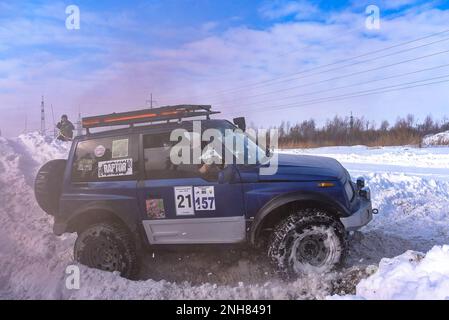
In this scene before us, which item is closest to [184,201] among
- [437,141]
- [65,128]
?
[65,128]

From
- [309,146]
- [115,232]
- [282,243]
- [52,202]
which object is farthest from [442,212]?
[309,146]

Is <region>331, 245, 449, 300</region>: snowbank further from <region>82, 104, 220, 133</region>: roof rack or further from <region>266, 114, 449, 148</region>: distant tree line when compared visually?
<region>266, 114, 449, 148</region>: distant tree line

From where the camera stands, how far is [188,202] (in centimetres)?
505

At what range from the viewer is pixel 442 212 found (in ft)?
26.5

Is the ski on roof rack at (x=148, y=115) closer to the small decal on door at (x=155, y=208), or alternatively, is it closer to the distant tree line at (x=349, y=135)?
the small decal on door at (x=155, y=208)

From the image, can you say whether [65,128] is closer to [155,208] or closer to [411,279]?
[155,208]

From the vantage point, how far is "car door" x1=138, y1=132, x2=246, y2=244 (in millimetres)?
4977

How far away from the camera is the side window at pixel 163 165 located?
5036mm

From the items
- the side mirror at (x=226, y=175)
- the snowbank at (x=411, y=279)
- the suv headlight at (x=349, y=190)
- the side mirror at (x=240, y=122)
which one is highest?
the side mirror at (x=240, y=122)

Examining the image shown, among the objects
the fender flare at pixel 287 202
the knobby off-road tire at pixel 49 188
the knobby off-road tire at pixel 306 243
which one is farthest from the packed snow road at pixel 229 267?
the knobby off-road tire at pixel 49 188

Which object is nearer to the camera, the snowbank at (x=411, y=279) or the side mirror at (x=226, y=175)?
the snowbank at (x=411, y=279)

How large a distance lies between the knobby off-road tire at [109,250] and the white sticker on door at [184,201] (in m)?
0.77

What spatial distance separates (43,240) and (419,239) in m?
5.75
